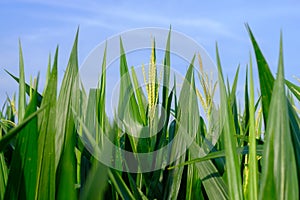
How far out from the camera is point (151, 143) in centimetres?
139

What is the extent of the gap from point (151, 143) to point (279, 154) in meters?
0.79

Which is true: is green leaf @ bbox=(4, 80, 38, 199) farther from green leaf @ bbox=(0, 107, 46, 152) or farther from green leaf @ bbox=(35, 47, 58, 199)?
green leaf @ bbox=(0, 107, 46, 152)

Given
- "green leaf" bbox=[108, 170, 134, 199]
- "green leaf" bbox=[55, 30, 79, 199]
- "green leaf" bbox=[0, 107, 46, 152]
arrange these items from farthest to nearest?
"green leaf" bbox=[108, 170, 134, 199]
"green leaf" bbox=[55, 30, 79, 199]
"green leaf" bbox=[0, 107, 46, 152]

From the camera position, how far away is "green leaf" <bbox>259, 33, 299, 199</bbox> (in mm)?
618

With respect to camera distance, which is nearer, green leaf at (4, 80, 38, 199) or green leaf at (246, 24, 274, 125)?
green leaf at (4, 80, 38, 199)

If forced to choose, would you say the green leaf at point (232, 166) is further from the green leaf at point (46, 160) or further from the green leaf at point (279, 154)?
the green leaf at point (46, 160)

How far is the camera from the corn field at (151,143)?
0.63m

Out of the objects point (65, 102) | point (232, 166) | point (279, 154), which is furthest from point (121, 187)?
point (279, 154)

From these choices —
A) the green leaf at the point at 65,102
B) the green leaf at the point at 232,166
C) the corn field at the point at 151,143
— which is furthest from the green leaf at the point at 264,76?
the green leaf at the point at 65,102

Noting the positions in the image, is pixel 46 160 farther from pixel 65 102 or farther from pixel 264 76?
pixel 264 76

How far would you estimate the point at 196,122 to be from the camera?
1.32 metres

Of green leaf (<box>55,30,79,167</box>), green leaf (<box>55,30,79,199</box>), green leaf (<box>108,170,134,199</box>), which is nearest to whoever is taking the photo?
green leaf (<box>55,30,79,199</box>)

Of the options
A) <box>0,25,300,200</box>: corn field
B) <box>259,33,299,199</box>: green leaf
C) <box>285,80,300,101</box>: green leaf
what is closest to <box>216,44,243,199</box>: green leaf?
<box>0,25,300,200</box>: corn field

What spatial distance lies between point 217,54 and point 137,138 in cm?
61
